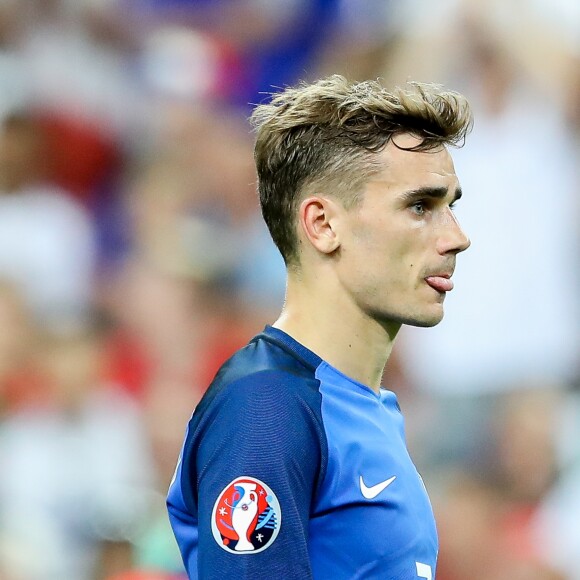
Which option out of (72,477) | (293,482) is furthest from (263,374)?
(72,477)

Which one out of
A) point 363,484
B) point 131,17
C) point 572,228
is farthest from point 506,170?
point 363,484

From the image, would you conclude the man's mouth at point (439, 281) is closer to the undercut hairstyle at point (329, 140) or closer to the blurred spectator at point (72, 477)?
the undercut hairstyle at point (329, 140)

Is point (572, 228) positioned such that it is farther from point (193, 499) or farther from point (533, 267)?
point (193, 499)

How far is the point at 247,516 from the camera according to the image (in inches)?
85.2

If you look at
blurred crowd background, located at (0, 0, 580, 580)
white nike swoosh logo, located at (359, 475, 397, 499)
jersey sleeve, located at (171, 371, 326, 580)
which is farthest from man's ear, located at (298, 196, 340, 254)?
blurred crowd background, located at (0, 0, 580, 580)

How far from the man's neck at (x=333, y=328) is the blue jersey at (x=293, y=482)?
0.04m

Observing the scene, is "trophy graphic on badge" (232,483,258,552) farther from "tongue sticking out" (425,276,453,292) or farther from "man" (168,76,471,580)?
"tongue sticking out" (425,276,453,292)

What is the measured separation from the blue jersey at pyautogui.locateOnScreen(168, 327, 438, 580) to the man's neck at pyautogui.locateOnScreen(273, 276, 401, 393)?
4cm

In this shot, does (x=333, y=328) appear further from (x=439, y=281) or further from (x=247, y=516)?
(x=247, y=516)

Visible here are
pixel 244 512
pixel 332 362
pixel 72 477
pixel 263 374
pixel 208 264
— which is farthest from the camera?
pixel 208 264

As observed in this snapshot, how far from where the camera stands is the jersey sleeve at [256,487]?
7.11 ft

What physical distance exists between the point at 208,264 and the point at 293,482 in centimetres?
391

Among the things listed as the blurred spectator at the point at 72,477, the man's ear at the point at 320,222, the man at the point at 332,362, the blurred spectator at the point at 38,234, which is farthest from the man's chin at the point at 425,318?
the blurred spectator at the point at 38,234

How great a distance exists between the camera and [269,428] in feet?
7.23
